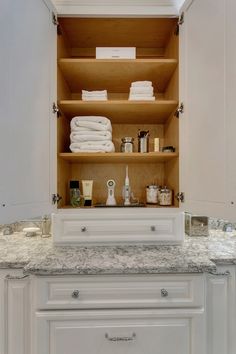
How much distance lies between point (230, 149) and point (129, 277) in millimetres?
689

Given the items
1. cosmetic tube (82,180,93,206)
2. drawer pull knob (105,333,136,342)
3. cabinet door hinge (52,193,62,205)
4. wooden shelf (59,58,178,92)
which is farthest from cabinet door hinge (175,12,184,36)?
drawer pull knob (105,333,136,342)

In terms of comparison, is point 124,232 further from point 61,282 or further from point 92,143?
point 92,143

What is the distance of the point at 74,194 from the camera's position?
1.46m

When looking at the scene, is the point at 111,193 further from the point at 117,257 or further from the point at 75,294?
the point at 75,294

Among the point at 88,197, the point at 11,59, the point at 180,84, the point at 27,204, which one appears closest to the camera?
the point at 11,59

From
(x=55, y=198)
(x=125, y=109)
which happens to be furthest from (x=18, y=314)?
(x=125, y=109)

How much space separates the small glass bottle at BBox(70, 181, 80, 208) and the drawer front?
162mm

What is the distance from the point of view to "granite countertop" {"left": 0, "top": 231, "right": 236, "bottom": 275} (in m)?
1.05

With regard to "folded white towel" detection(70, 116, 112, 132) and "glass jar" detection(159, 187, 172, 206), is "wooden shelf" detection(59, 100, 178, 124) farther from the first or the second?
"glass jar" detection(159, 187, 172, 206)

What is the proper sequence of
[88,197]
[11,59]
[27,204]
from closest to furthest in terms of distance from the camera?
[11,59] < [27,204] < [88,197]

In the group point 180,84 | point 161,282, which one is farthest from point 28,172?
point 180,84

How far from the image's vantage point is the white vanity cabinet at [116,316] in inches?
40.4

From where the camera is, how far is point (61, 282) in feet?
3.45

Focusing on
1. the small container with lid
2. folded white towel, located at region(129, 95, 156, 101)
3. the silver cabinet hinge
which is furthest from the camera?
the small container with lid
